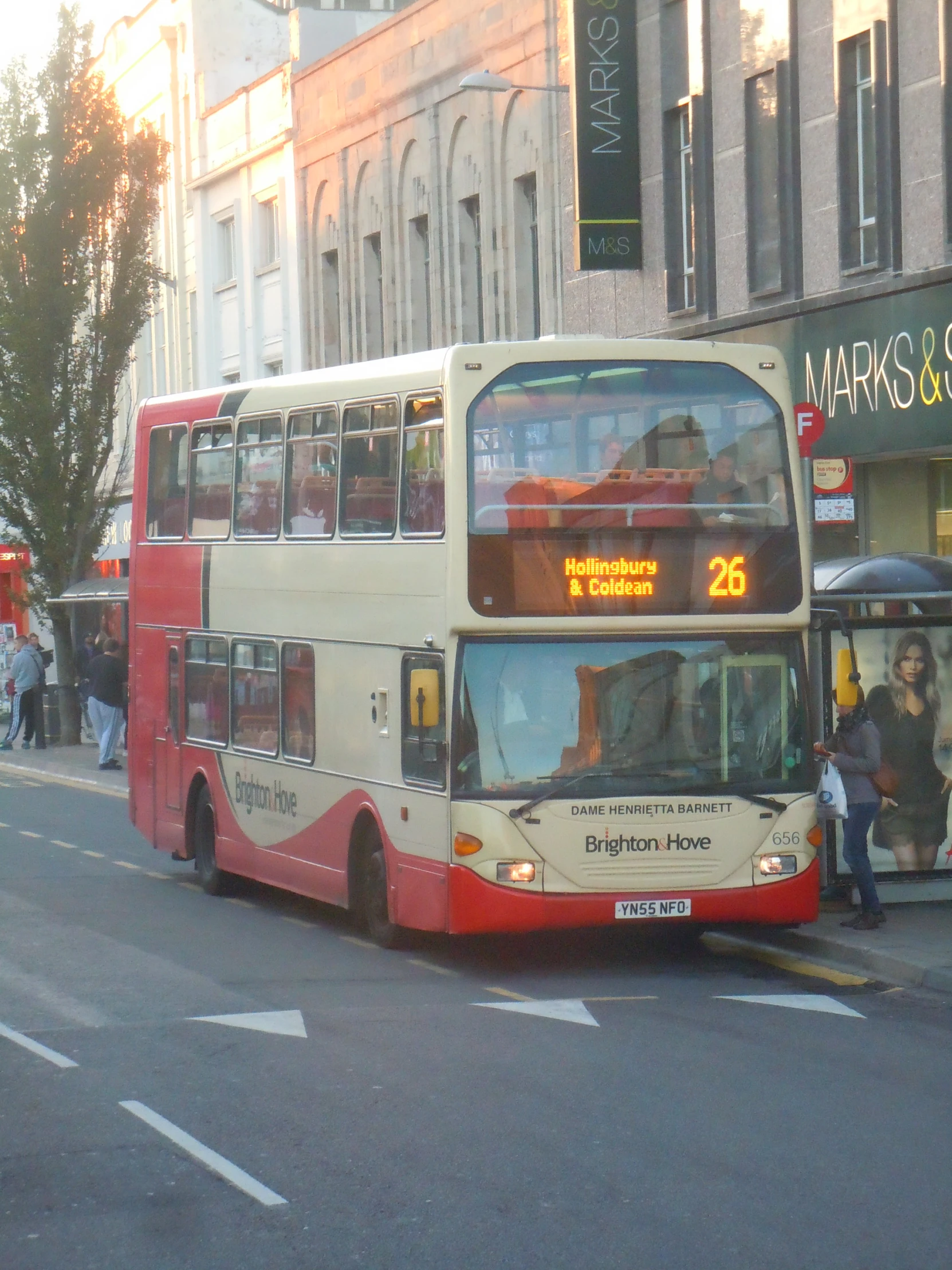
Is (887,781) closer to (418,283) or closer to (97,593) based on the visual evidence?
(418,283)

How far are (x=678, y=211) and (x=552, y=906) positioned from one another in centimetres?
1414

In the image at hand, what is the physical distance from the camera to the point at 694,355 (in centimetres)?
1274

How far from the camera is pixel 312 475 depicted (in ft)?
48.2


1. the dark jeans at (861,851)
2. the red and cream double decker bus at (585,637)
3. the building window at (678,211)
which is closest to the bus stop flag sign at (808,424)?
the red and cream double decker bus at (585,637)

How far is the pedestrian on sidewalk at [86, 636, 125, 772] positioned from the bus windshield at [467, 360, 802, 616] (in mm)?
18868

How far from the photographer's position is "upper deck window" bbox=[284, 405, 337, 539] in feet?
47.0

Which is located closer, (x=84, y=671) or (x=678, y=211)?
(x=678, y=211)

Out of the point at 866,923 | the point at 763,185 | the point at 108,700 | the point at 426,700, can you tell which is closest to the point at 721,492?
the point at 426,700

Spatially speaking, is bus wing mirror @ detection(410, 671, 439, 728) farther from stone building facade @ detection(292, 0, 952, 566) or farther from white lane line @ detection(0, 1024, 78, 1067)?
stone building facade @ detection(292, 0, 952, 566)

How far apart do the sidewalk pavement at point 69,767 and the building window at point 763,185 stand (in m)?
10.6

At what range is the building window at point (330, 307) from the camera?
36.3m

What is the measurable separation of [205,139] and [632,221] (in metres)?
20.2

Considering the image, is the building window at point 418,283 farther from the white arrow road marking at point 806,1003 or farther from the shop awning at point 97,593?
the white arrow road marking at point 806,1003

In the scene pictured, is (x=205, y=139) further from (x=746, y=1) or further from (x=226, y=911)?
(x=226, y=911)
